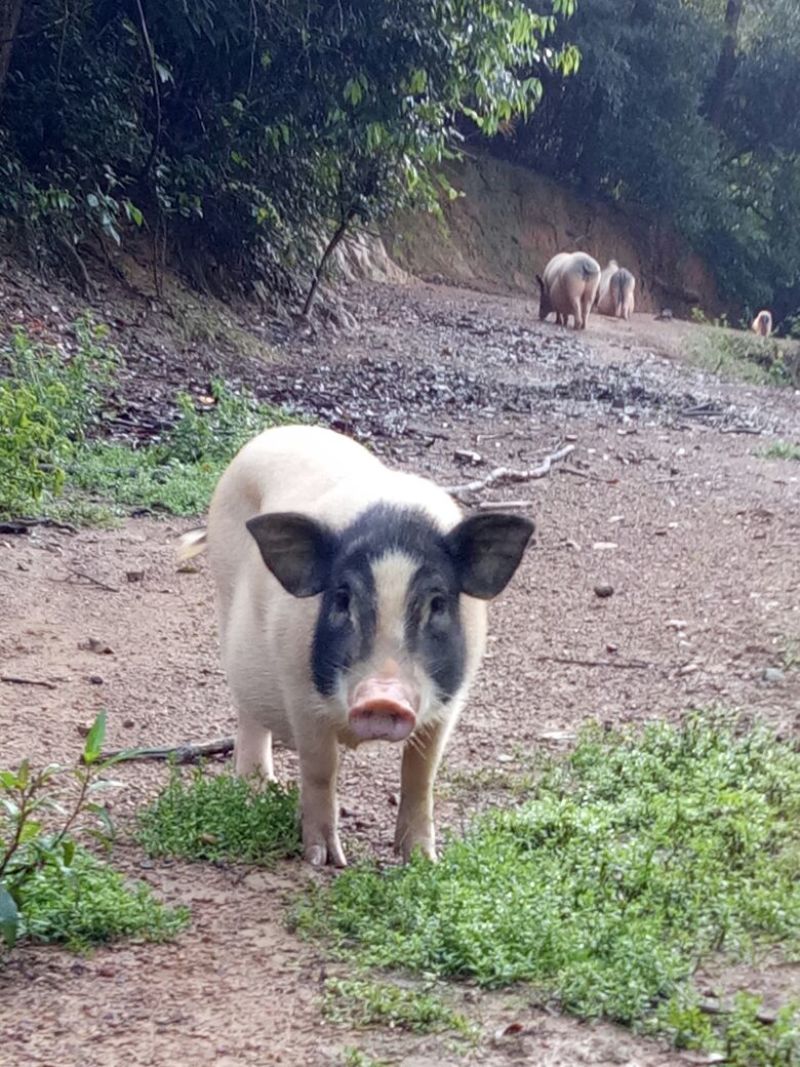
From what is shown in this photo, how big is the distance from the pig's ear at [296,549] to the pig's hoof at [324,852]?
2.18 feet

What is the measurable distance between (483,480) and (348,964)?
5.67 m

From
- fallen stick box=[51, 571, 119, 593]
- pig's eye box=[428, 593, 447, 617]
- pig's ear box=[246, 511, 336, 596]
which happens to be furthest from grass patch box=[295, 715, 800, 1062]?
fallen stick box=[51, 571, 119, 593]

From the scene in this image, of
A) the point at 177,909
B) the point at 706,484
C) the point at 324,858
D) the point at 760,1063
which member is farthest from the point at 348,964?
the point at 706,484

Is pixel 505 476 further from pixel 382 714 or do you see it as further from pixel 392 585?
pixel 382 714

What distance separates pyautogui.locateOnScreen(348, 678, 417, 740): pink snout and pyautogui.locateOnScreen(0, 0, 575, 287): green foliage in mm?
9062

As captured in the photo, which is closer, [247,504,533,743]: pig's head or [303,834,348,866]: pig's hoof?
[247,504,533,743]: pig's head

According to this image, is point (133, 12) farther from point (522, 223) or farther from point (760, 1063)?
point (522, 223)

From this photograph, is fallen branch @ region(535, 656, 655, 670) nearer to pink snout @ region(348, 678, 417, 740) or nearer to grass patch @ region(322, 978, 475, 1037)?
pink snout @ region(348, 678, 417, 740)

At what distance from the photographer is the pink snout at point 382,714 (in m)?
2.96

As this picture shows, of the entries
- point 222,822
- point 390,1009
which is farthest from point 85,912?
point 390,1009

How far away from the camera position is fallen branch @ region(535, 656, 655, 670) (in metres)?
5.23

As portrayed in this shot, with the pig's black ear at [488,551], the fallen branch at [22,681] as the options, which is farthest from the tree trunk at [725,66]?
the pig's black ear at [488,551]

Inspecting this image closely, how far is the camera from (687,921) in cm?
293

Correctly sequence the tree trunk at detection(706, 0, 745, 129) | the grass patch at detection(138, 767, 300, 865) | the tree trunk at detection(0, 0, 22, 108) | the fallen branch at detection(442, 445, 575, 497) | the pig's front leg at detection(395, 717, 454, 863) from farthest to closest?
the tree trunk at detection(706, 0, 745, 129)
the tree trunk at detection(0, 0, 22, 108)
the fallen branch at detection(442, 445, 575, 497)
the pig's front leg at detection(395, 717, 454, 863)
the grass patch at detection(138, 767, 300, 865)
